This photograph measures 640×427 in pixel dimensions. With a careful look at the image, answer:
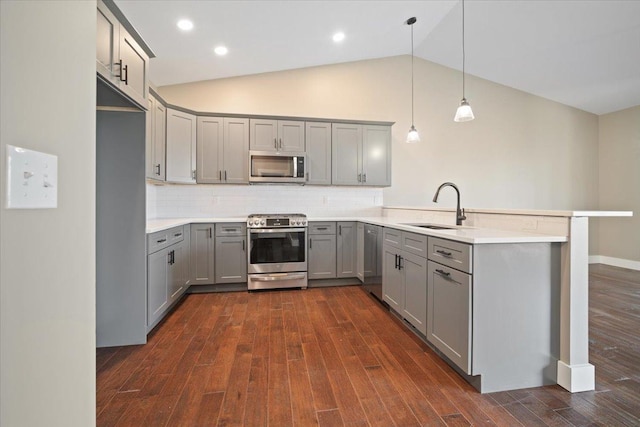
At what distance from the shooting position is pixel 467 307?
181 cm

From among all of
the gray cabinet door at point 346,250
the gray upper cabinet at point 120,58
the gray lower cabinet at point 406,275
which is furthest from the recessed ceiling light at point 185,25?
the gray lower cabinet at point 406,275

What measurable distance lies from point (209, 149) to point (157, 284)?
205 centimetres

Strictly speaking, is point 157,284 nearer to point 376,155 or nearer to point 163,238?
point 163,238

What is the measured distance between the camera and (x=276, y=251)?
3900 mm

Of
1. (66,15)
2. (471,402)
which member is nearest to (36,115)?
(66,15)

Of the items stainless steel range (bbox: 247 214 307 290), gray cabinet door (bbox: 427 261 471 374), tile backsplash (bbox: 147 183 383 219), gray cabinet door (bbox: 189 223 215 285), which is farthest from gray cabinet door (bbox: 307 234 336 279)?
gray cabinet door (bbox: 427 261 471 374)

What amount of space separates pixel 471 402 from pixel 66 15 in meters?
2.35

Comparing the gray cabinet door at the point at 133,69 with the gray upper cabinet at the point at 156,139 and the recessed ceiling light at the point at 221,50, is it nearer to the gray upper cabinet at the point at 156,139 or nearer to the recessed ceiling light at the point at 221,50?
the gray upper cabinet at the point at 156,139

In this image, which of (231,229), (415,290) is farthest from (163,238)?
(415,290)

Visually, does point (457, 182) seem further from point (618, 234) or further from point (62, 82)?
point (62, 82)

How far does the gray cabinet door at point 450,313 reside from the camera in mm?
1815

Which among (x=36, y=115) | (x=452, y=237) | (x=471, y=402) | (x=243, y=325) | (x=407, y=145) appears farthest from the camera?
(x=407, y=145)

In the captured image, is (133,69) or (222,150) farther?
(222,150)

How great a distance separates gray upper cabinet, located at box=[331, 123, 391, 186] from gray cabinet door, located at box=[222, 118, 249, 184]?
123 centimetres
